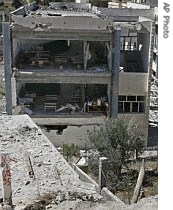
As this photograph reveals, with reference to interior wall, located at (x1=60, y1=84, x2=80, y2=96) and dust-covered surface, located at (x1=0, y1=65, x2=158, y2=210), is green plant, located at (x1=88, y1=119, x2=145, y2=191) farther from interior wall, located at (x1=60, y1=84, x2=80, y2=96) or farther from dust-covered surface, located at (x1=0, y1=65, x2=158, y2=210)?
interior wall, located at (x1=60, y1=84, x2=80, y2=96)

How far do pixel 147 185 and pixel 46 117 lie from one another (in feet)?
30.5

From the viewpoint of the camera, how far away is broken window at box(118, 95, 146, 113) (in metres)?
23.3

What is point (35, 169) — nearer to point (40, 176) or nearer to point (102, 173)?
point (40, 176)

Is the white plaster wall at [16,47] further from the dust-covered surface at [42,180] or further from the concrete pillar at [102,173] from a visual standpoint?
the concrete pillar at [102,173]

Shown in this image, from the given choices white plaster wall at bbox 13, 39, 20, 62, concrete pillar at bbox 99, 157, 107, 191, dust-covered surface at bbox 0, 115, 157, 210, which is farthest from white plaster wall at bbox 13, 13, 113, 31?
concrete pillar at bbox 99, 157, 107, 191

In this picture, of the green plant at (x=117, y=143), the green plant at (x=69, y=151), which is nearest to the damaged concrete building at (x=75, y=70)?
the green plant at (x=69, y=151)

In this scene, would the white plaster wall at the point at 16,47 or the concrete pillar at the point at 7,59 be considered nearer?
the concrete pillar at the point at 7,59

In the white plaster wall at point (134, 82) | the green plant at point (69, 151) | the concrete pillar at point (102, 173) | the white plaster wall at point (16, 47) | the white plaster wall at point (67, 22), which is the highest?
the white plaster wall at point (67, 22)

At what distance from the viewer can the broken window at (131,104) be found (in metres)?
23.3

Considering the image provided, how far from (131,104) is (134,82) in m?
1.73

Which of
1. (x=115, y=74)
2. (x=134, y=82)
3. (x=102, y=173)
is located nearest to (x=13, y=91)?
(x=115, y=74)

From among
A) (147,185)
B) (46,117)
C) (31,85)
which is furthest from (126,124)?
(31,85)

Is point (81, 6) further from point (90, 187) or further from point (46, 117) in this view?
point (90, 187)

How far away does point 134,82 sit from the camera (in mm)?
22578
